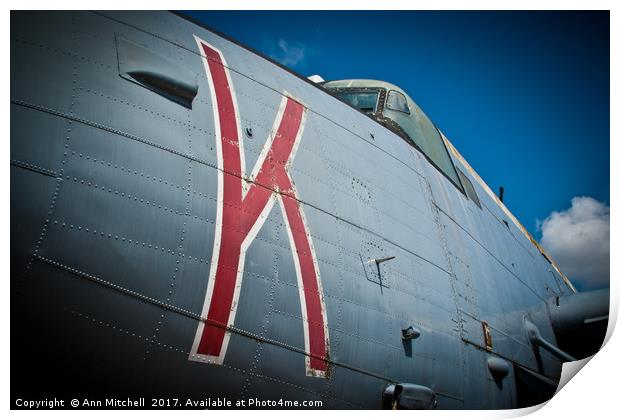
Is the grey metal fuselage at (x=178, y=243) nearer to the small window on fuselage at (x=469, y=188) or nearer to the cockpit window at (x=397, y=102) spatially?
the cockpit window at (x=397, y=102)

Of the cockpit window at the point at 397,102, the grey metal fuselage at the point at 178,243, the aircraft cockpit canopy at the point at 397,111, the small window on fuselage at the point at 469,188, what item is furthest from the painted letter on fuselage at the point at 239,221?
the small window on fuselage at the point at 469,188

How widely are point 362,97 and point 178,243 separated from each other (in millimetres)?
5562

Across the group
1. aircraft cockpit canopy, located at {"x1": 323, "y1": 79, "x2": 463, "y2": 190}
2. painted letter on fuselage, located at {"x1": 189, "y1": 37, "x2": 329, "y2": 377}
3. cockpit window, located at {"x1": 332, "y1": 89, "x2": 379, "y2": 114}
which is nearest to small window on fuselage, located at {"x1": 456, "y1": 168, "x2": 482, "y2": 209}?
aircraft cockpit canopy, located at {"x1": 323, "y1": 79, "x2": 463, "y2": 190}

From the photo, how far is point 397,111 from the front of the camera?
27.8 ft

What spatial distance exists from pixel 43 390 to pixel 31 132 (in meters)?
1.60

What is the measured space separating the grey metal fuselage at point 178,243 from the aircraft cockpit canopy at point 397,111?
199 cm

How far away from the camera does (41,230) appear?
3248 mm

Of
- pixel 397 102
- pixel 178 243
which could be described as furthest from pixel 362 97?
pixel 178 243

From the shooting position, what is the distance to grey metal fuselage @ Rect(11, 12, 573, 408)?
3311mm

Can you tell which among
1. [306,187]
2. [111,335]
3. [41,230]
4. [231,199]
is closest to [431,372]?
[306,187]

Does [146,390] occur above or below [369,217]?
below

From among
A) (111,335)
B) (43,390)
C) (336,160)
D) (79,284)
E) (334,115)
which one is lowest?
(43,390)

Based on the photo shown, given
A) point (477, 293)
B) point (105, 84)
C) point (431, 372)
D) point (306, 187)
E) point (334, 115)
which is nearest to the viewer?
point (105, 84)
